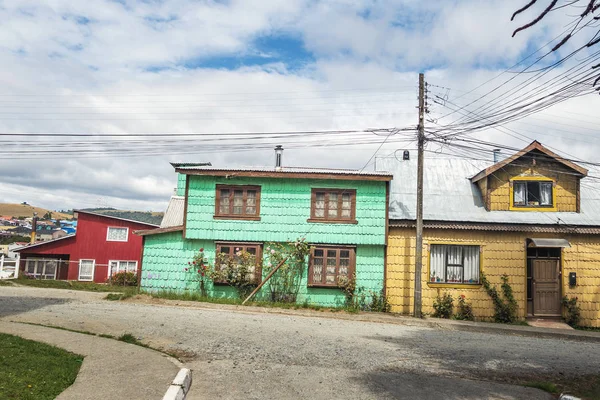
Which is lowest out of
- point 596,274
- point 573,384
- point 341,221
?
point 573,384

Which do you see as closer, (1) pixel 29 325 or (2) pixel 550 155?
(1) pixel 29 325

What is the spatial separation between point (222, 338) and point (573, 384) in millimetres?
6736

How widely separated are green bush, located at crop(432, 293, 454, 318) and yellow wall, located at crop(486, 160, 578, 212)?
169 inches

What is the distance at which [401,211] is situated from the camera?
18734 mm

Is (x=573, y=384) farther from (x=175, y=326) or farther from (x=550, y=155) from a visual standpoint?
(x=550, y=155)

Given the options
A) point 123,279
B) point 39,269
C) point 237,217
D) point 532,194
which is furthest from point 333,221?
point 39,269

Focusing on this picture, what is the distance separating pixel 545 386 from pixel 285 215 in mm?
12073

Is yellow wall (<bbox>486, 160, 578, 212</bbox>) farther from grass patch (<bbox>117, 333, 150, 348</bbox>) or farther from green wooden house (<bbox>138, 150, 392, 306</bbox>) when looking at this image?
grass patch (<bbox>117, 333, 150, 348</bbox>)


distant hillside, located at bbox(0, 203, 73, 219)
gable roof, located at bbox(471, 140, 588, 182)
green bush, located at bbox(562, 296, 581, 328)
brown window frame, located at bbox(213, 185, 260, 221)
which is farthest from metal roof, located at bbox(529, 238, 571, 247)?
distant hillside, located at bbox(0, 203, 73, 219)

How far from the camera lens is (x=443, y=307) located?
17.3 meters

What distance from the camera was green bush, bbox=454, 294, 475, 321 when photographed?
1733 cm

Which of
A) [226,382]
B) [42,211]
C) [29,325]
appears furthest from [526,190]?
[42,211]

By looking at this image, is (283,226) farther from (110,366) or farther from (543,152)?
(110,366)

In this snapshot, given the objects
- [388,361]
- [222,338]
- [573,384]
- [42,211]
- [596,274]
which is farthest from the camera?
[42,211]
